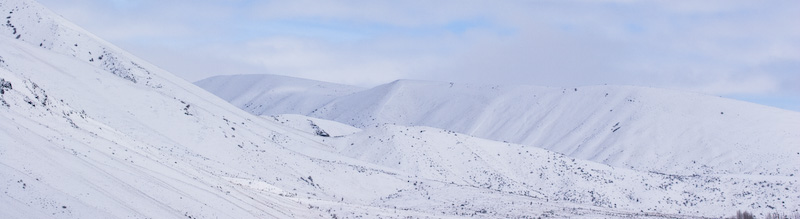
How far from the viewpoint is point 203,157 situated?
136ft

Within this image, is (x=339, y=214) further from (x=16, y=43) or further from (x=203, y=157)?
(x=16, y=43)

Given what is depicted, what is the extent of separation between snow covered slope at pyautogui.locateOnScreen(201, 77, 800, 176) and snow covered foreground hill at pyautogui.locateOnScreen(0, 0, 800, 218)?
12037 mm

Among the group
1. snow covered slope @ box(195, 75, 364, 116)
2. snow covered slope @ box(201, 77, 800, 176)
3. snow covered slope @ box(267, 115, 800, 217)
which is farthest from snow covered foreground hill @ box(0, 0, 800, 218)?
snow covered slope @ box(195, 75, 364, 116)

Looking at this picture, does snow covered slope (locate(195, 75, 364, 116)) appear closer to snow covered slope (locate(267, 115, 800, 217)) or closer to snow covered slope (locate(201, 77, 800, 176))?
snow covered slope (locate(201, 77, 800, 176))

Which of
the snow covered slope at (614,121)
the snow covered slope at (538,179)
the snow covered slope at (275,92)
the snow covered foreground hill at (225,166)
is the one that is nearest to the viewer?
the snow covered foreground hill at (225,166)

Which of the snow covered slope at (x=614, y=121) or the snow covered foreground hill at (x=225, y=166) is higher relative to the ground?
the snow covered slope at (x=614, y=121)

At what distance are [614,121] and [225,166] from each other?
4525cm

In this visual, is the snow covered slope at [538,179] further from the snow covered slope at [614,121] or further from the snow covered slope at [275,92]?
the snow covered slope at [275,92]

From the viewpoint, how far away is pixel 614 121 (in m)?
77.6

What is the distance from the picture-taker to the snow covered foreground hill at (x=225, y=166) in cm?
2516

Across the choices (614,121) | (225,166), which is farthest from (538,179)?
(614,121)

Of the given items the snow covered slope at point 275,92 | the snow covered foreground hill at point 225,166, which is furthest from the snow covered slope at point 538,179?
the snow covered slope at point 275,92

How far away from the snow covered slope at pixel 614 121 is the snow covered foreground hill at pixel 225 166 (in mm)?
12037

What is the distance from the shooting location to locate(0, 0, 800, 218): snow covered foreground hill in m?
25.2
